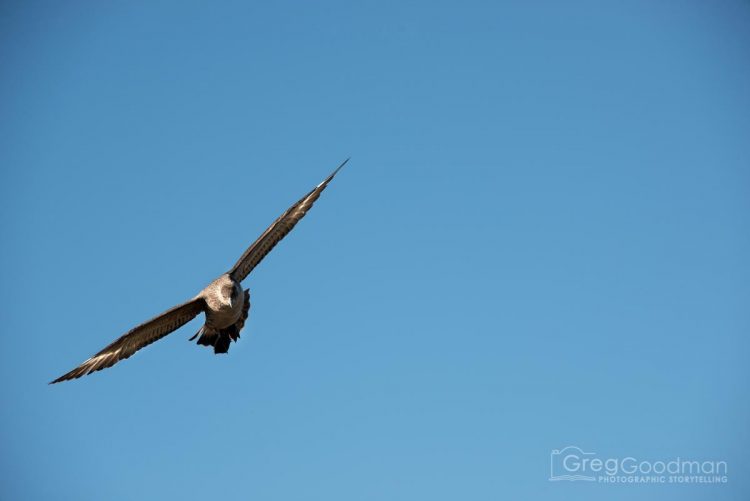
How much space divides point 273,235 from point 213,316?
2.45 metres

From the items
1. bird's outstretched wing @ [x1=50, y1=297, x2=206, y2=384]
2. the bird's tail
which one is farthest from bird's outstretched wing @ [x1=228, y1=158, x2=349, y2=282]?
bird's outstretched wing @ [x1=50, y1=297, x2=206, y2=384]

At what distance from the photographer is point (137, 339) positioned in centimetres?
2092

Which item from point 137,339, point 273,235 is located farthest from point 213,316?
point 273,235

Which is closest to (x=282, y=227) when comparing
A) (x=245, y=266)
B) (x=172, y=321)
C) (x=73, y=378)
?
(x=245, y=266)

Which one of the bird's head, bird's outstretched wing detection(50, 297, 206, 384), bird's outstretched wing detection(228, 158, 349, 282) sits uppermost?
bird's outstretched wing detection(228, 158, 349, 282)

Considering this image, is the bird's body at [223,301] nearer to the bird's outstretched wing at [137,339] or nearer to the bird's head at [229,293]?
the bird's head at [229,293]

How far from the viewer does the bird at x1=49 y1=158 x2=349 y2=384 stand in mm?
20328

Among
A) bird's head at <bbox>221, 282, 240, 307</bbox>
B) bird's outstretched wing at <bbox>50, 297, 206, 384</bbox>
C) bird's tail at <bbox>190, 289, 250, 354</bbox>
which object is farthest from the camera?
bird's tail at <bbox>190, 289, 250, 354</bbox>

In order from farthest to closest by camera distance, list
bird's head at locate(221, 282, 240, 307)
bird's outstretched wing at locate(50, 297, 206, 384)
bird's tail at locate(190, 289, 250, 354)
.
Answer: bird's tail at locate(190, 289, 250, 354), bird's outstretched wing at locate(50, 297, 206, 384), bird's head at locate(221, 282, 240, 307)

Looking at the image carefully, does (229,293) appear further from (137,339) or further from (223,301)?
(137,339)

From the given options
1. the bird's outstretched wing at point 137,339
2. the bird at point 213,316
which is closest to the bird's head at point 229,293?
the bird at point 213,316

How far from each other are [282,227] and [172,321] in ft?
10.9

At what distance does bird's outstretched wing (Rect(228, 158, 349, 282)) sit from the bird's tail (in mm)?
629

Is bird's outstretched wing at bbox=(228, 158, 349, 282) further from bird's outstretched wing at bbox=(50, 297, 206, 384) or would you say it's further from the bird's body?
bird's outstretched wing at bbox=(50, 297, 206, 384)
